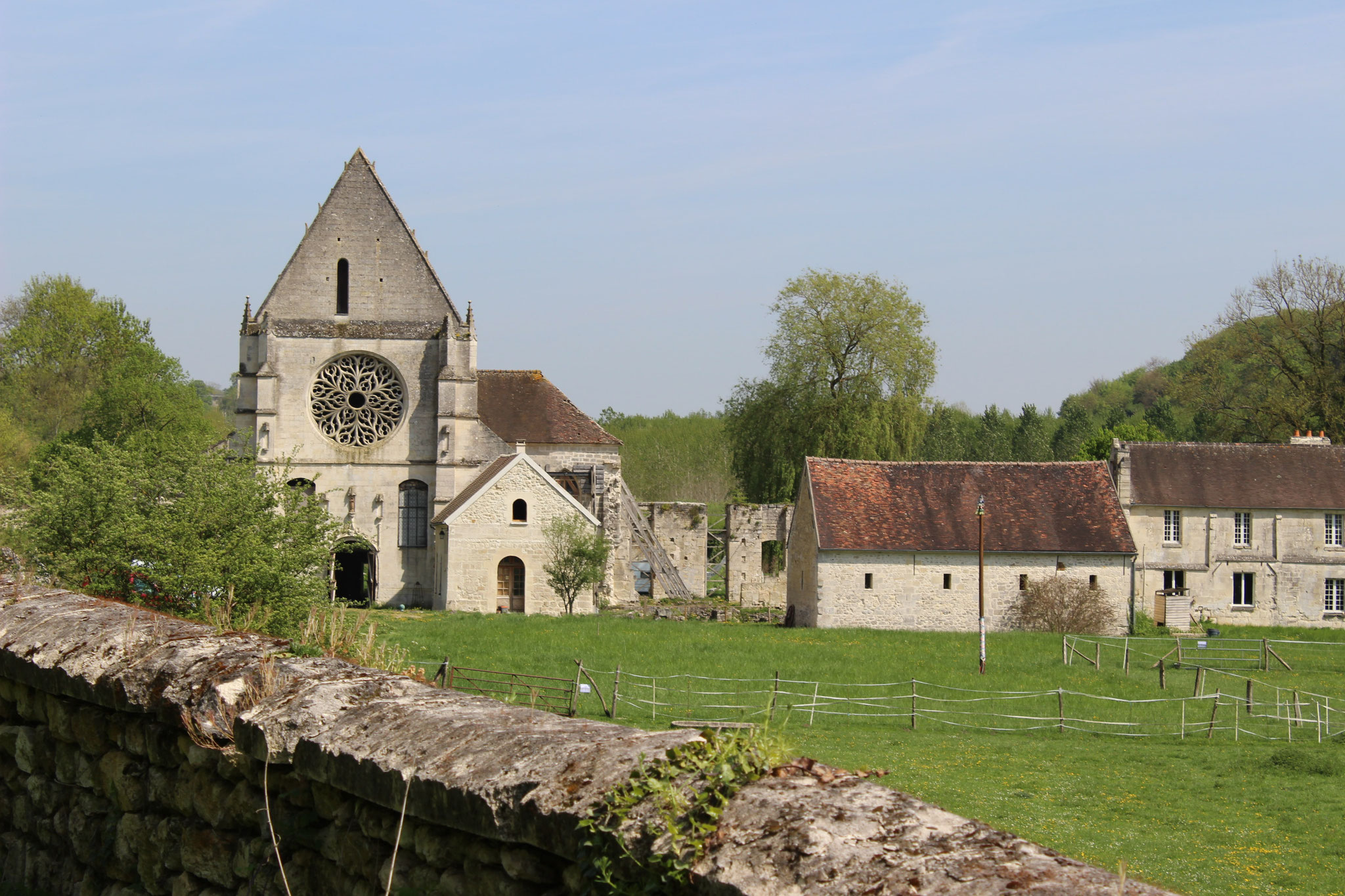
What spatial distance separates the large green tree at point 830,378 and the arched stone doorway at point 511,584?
19.8 meters

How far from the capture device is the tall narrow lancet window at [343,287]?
40.8 m

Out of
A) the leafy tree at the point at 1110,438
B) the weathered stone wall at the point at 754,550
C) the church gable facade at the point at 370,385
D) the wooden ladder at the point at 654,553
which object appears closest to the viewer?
the church gable facade at the point at 370,385

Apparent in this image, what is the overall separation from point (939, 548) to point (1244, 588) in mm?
12376

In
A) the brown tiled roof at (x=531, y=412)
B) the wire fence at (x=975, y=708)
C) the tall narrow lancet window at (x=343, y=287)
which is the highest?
the tall narrow lancet window at (x=343, y=287)

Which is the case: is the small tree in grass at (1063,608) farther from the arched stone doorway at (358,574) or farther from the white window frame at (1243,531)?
the arched stone doorway at (358,574)

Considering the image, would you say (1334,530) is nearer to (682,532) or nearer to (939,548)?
(939,548)

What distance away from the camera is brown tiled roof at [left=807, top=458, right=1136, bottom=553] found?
119 ft

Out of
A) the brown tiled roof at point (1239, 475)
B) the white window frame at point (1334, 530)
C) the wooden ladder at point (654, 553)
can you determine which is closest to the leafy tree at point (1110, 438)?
the brown tiled roof at point (1239, 475)

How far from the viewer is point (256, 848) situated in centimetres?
477

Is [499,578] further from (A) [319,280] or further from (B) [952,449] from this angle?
(B) [952,449]

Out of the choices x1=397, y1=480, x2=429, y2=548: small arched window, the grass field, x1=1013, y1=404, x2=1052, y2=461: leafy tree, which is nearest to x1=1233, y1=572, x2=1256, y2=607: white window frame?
the grass field

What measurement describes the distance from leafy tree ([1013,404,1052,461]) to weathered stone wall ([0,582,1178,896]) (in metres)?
87.2

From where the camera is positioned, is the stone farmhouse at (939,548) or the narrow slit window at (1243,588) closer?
the stone farmhouse at (939,548)

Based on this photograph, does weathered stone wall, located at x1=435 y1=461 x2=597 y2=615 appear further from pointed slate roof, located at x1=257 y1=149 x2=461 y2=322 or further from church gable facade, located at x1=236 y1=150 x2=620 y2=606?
pointed slate roof, located at x1=257 y1=149 x2=461 y2=322
